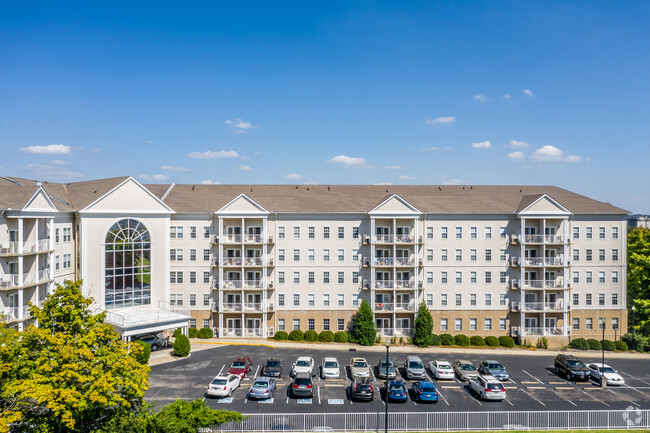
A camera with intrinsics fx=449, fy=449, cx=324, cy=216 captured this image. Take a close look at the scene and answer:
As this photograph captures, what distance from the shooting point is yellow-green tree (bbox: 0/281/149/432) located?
60.6 ft

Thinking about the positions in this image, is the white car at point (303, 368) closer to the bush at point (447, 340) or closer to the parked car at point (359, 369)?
the parked car at point (359, 369)

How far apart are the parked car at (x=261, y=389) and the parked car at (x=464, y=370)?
14727 mm

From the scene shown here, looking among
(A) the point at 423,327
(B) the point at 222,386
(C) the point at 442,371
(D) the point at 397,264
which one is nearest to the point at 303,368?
(B) the point at 222,386

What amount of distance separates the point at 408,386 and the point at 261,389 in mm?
10799

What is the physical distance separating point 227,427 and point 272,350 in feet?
57.9

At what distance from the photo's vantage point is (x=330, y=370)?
34.5 metres

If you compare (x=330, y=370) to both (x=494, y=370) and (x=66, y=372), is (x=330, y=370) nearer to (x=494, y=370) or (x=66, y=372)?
(x=494, y=370)

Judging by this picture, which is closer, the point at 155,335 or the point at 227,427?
the point at 227,427

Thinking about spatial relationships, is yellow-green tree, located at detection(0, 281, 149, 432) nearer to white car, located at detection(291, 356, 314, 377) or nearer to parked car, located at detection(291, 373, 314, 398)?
parked car, located at detection(291, 373, 314, 398)

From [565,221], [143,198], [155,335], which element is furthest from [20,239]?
[565,221]

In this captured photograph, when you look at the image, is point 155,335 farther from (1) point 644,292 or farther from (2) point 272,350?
(1) point 644,292

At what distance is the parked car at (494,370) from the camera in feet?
113

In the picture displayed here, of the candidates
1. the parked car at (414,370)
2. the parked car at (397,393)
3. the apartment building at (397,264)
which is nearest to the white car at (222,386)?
the parked car at (397,393)

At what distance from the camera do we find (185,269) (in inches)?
1858
